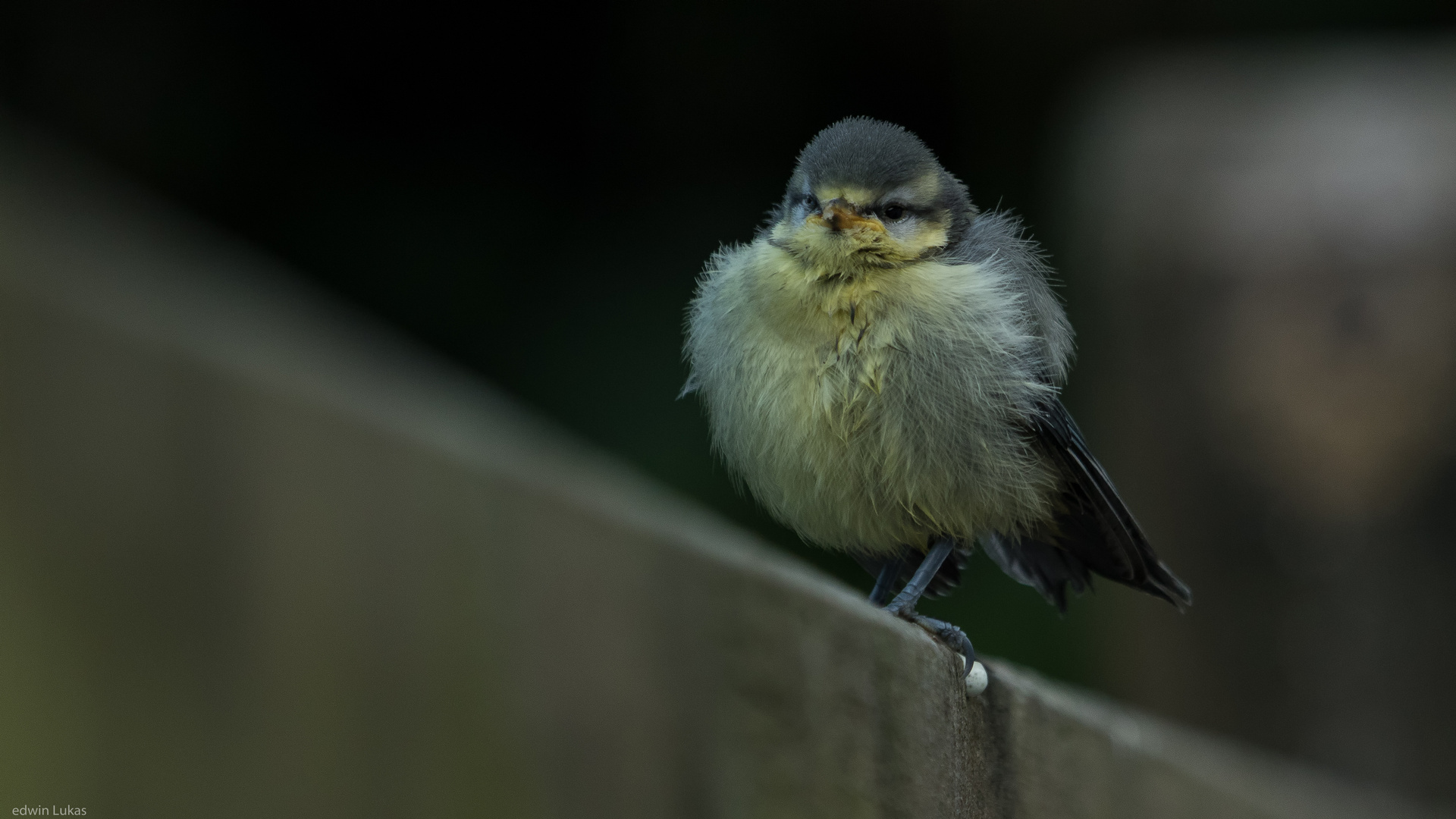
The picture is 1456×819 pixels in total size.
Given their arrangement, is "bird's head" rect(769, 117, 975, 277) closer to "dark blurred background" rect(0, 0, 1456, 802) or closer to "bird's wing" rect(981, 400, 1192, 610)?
"bird's wing" rect(981, 400, 1192, 610)

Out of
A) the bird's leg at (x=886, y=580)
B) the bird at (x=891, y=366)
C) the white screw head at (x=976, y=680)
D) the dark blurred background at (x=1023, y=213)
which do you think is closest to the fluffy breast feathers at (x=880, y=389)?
the bird at (x=891, y=366)

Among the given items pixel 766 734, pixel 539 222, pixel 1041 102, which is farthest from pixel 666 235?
pixel 766 734

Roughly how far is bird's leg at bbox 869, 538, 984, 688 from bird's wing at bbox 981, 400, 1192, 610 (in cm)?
15

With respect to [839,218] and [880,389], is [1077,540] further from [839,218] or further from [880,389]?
[839,218]

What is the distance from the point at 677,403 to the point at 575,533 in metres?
2.94

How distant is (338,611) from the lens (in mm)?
619

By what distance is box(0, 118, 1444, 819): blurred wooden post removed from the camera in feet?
1.73

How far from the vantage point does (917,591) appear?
5.93 ft

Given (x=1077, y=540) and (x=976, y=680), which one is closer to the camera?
(x=976, y=680)

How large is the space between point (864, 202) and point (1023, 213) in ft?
9.49

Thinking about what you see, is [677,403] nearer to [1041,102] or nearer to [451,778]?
[1041,102]

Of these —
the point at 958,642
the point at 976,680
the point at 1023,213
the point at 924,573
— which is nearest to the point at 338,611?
the point at 976,680

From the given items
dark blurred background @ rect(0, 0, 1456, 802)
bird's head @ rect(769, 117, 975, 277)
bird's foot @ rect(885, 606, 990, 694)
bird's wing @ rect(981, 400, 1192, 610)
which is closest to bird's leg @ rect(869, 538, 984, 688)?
bird's foot @ rect(885, 606, 990, 694)

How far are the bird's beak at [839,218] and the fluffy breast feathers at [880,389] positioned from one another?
0.28 feet
